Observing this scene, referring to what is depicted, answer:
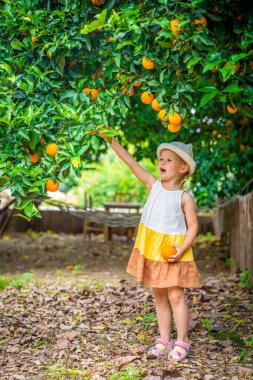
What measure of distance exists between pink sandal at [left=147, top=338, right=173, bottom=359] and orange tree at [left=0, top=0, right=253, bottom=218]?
1.13 m

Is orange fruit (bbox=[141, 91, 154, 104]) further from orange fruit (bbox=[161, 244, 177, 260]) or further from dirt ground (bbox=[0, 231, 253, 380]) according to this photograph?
dirt ground (bbox=[0, 231, 253, 380])

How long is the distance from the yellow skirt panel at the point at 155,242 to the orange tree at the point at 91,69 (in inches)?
24.1

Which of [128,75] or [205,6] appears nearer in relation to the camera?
[205,6]

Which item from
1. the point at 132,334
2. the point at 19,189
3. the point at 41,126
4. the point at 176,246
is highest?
the point at 41,126

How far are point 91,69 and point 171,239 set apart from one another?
110 cm

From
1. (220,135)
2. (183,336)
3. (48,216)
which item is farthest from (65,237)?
(183,336)

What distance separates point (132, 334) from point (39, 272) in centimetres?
298

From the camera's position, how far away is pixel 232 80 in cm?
286

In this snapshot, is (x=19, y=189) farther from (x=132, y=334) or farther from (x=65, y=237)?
(x=65, y=237)

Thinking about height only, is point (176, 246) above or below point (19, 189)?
below

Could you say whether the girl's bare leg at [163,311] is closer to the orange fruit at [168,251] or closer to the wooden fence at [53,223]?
the orange fruit at [168,251]

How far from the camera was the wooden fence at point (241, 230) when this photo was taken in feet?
18.3

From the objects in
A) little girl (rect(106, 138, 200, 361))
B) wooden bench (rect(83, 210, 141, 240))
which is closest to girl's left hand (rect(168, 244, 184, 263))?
little girl (rect(106, 138, 200, 361))

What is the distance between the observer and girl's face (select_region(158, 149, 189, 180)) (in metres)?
3.35
